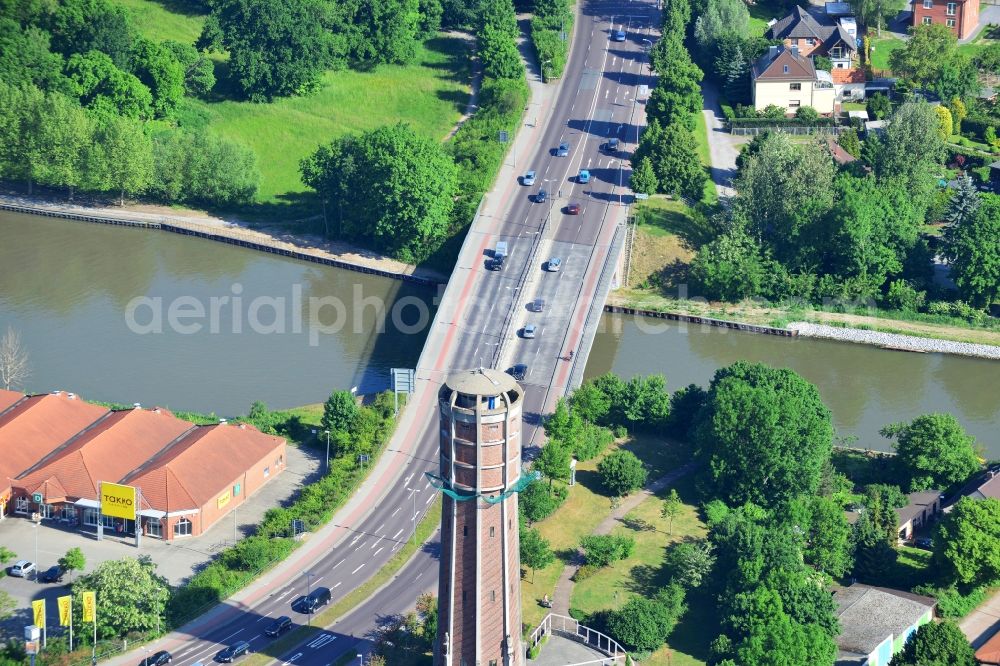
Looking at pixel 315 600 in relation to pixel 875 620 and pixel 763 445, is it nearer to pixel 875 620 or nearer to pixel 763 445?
pixel 763 445

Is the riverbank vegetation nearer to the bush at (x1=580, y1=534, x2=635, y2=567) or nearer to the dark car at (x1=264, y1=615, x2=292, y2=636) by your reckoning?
the bush at (x1=580, y1=534, x2=635, y2=567)

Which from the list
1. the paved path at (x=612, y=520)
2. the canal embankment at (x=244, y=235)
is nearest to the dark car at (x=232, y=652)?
the paved path at (x=612, y=520)

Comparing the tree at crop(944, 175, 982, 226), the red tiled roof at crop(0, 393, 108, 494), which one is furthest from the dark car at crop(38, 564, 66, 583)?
the tree at crop(944, 175, 982, 226)

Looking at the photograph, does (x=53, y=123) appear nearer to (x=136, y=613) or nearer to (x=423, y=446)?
(x=423, y=446)

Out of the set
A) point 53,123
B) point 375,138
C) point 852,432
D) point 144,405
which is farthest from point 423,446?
point 53,123

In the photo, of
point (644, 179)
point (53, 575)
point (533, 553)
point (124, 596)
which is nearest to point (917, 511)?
point (533, 553)

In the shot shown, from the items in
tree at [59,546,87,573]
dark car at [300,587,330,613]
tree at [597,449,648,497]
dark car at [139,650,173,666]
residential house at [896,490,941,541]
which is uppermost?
tree at [597,449,648,497]
